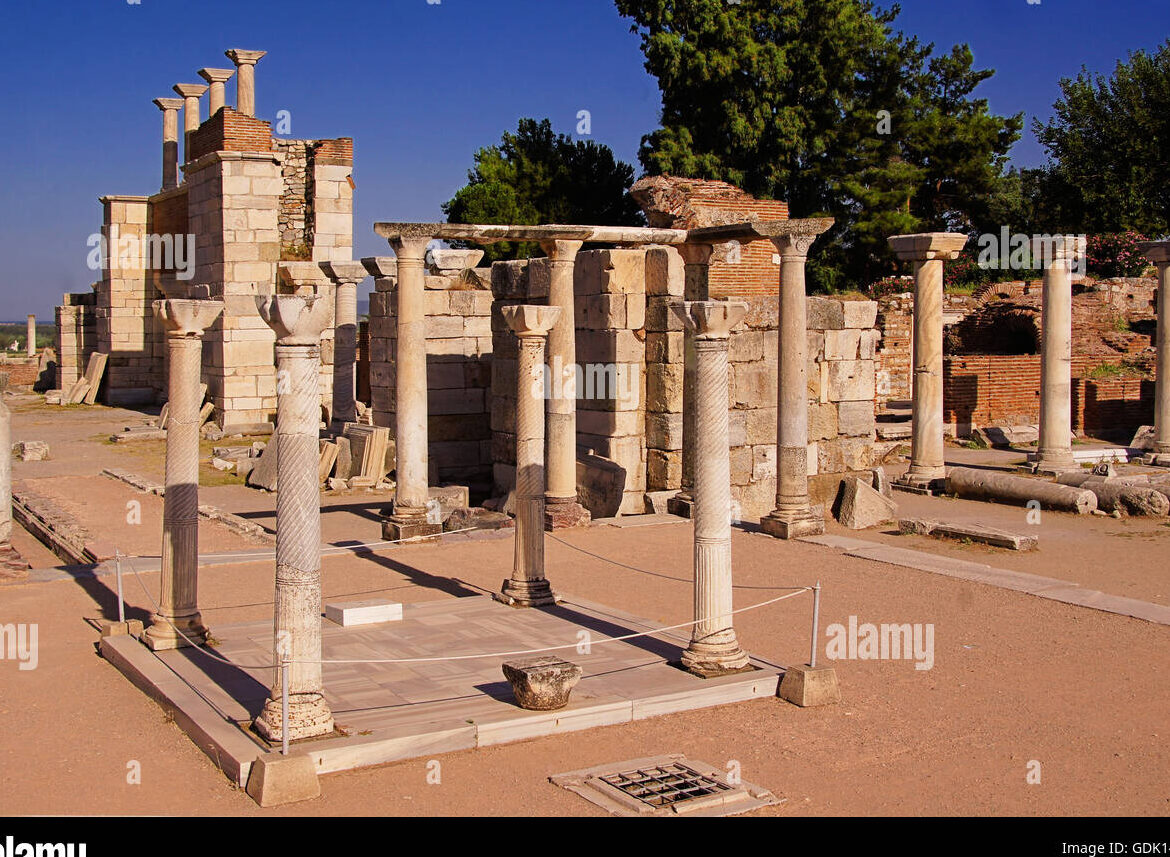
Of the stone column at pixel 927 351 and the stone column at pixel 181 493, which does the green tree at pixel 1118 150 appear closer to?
the stone column at pixel 927 351

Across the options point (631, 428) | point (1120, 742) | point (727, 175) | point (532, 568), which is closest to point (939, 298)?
point (631, 428)

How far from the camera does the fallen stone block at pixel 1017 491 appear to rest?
1612cm

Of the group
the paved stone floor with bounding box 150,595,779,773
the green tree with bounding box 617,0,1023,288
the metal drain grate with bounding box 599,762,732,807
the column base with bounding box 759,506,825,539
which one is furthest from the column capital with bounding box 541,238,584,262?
the green tree with bounding box 617,0,1023,288

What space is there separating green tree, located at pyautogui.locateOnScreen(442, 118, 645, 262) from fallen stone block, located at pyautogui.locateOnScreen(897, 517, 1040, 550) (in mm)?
30082

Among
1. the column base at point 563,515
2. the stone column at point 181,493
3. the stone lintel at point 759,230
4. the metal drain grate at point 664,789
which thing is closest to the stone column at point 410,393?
the column base at point 563,515

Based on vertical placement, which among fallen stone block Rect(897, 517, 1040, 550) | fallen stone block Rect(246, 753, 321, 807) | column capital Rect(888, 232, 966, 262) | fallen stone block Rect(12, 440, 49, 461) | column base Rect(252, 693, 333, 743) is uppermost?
column capital Rect(888, 232, 966, 262)

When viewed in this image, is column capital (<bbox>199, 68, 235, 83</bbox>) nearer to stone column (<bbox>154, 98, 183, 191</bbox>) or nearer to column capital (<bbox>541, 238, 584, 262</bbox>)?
stone column (<bbox>154, 98, 183, 191</bbox>)

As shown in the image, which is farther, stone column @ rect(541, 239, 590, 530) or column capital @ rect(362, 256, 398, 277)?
column capital @ rect(362, 256, 398, 277)

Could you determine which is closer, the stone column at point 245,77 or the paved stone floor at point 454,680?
the paved stone floor at point 454,680

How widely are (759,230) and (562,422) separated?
3.26 metres

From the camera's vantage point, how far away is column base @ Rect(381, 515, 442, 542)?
13.8 meters

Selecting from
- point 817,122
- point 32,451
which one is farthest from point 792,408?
point 817,122

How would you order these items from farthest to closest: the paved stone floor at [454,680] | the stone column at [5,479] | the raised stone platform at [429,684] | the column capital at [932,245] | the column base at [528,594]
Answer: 1. the column capital at [932,245]
2. the stone column at [5,479]
3. the column base at [528,594]
4. the paved stone floor at [454,680]
5. the raised stone platform at [429,684]
